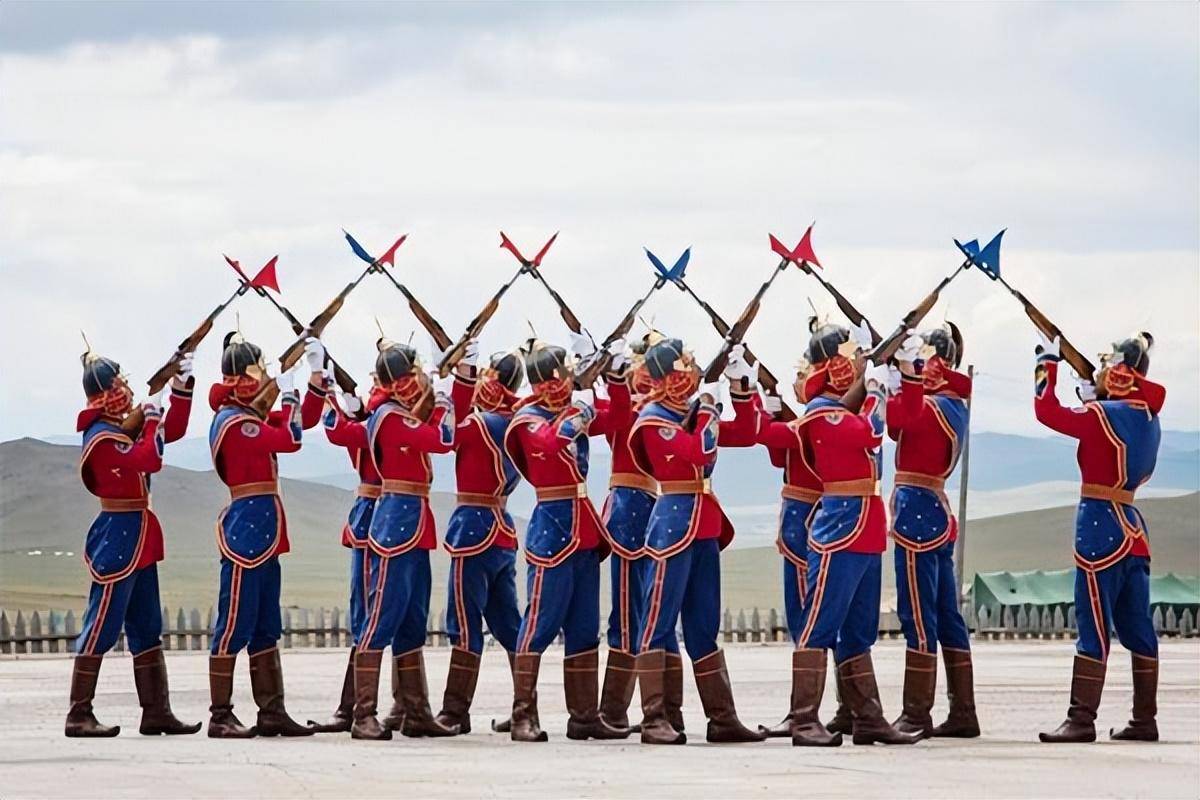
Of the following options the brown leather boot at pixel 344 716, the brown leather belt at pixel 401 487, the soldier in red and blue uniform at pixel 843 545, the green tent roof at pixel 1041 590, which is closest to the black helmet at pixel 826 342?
the soldier in red and blue uniform at pixel 843 545

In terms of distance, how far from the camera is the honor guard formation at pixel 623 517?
16.6 metres

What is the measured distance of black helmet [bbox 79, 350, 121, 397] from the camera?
17547 millimetres

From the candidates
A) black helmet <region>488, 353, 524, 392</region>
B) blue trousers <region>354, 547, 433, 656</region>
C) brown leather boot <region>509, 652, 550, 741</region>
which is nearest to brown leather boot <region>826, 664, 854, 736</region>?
brown leather boot <region>509, 652, 550, 741</region>

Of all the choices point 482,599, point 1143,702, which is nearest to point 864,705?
point 1143,702

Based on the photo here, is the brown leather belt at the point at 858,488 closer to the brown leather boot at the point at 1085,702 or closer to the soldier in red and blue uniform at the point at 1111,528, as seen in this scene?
the soldier in red and blue uniform at the point at 1111,528

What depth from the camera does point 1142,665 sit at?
17.0m

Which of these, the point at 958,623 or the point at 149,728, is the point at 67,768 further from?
the point at 958,623

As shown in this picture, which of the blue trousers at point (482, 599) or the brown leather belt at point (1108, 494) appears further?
the blue trousers at point (482, 599)

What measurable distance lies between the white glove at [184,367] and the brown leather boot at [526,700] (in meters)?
2.82

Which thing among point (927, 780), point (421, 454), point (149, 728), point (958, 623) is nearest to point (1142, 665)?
point (958, 623)

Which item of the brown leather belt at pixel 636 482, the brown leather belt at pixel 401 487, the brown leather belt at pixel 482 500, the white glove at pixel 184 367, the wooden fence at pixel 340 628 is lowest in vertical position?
the wooden fence at pixel 340 628

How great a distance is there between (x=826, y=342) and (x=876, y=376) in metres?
0.51

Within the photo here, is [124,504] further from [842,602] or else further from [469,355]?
[842,602]

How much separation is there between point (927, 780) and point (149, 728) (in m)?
5.78
